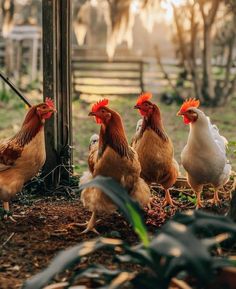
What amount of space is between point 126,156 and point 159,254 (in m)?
1.42

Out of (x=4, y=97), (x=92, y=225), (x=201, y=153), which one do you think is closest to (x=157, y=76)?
(x=4, y=97)

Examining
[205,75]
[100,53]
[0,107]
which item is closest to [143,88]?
[205,75]

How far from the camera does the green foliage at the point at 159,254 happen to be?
5.25 feet

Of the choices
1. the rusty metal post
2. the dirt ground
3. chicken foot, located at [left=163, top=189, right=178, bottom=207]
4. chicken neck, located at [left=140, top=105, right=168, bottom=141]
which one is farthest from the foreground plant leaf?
the rusty metal post

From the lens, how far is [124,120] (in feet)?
30.6

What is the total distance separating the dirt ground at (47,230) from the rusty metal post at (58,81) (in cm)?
32

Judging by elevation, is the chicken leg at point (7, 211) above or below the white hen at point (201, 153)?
below

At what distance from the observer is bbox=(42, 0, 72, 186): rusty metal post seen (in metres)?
4.01

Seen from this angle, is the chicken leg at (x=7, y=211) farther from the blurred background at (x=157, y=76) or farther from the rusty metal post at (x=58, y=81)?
the blurred background at (x=157, y=76)

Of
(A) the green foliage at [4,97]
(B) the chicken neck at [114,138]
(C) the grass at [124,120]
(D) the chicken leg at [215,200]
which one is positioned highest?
(B) the chicken neck at [114,138]

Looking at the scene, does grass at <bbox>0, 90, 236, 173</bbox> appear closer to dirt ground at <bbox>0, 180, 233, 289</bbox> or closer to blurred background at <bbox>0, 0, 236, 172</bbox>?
blurred background at <bbox>0, 0, 236, 172</bbox>

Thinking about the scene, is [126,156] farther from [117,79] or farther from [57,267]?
A: [117,79]

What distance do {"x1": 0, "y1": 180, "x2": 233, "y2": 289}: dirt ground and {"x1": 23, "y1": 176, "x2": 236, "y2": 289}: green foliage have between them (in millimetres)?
616

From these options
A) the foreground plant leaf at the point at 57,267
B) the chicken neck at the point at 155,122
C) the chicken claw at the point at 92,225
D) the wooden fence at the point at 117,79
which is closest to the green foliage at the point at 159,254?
the foreground plant leaf at the point at 57,267
